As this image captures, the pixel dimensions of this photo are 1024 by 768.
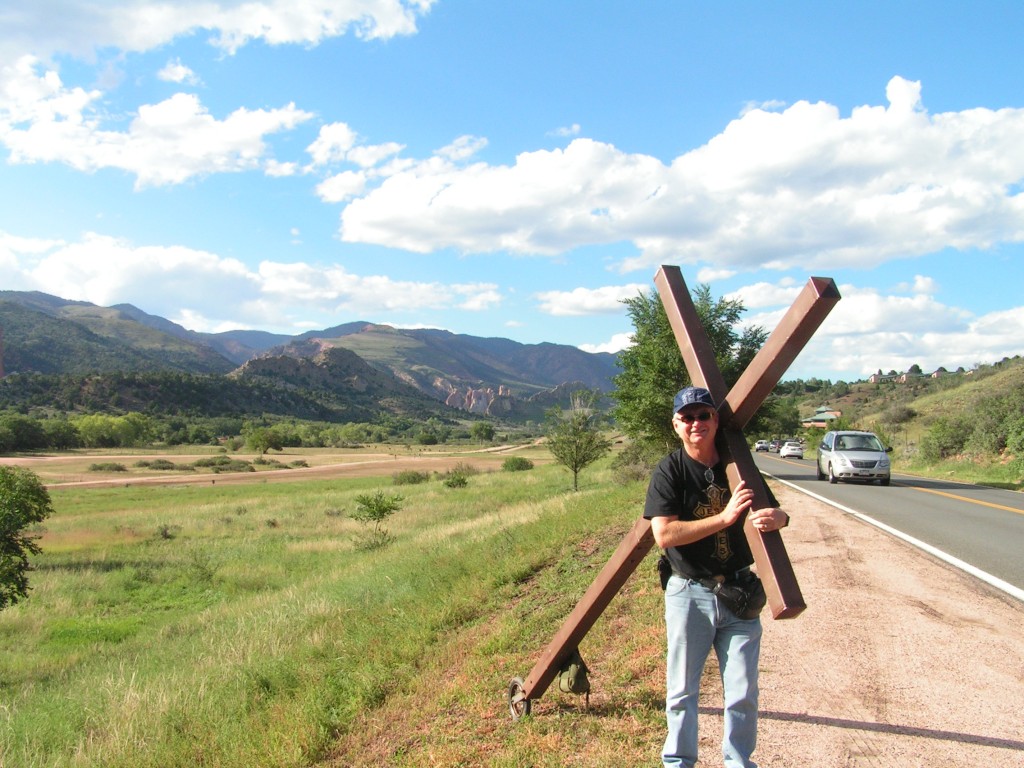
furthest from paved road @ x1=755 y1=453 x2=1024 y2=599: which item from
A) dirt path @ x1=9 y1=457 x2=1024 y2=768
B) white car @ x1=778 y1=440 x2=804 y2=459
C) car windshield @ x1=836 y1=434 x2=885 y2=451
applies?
white car @ x1=778 y1=440 x2=804 y2=459

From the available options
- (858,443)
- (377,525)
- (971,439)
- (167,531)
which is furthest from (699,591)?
(971,439)

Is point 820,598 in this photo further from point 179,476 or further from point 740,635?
point 179,476

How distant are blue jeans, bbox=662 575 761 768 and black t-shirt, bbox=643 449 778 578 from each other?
0.12 metres

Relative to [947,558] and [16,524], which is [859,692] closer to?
[947,558]

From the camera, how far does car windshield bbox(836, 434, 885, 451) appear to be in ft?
72.8

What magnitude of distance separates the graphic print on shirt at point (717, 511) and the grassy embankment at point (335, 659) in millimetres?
1279

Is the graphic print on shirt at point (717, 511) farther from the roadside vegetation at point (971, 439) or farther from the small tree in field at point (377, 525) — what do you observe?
the roadside vegetation at point (971, 439)

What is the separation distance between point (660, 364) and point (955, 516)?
1033 cm

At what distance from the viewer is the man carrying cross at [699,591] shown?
10.3ft

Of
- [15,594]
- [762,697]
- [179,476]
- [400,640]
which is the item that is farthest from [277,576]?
[179,476]

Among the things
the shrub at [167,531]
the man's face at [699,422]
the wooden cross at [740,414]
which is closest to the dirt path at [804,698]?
the wooden cross at [740,414]

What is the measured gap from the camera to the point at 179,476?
6091cm

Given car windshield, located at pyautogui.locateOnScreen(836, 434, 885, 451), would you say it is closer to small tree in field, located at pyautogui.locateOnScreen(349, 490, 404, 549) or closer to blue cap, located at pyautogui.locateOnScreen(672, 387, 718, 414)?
small tree in field, located at pyautogui.locateOnScreen(349, 490, 404, 549)

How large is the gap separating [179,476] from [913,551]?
61.9m
